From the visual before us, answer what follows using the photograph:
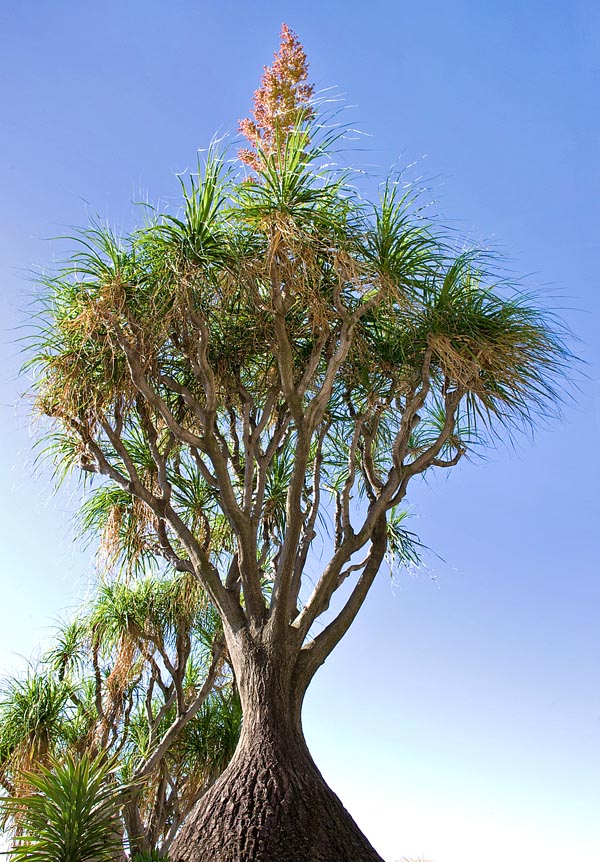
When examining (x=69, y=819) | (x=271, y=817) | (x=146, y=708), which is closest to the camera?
(x=271, y=817)

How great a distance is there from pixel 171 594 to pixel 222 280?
4.32 metres

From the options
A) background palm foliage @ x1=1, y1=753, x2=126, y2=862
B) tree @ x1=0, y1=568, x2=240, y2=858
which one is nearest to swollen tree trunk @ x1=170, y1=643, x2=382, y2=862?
background palm foliage @ x1=1, y1=753, x2=126, y2=862

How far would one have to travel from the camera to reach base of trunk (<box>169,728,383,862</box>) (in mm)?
4082

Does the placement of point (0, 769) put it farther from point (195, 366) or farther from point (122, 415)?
point (195, 366)

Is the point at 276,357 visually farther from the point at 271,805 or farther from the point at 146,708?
the point at 146,708

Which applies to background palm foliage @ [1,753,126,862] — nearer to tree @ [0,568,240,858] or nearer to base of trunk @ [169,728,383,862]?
base of trunk @ [169,728,383,862]

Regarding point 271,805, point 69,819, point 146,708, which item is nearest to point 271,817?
point 271,805

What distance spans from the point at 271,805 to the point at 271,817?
7 cm

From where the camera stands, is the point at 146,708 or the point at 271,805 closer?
the point at 271,805

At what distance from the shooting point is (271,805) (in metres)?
4.25

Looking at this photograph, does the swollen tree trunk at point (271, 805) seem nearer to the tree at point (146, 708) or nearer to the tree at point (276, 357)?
the tree at point (276, 357)

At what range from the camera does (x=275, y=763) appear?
14.7 feet

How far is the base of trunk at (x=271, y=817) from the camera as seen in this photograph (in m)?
4.08

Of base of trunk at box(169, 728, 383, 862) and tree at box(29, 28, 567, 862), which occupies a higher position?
tree at box(29, 28, 567, 862)
